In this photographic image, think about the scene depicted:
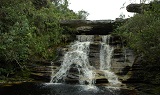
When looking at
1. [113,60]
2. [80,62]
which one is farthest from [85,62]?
[113,60]

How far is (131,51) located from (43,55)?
7014 millimetres

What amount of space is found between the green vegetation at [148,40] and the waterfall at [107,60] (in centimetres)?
196

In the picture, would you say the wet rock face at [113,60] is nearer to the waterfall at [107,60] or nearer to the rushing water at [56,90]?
the waterfall at [107,60]

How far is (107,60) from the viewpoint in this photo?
2036 cm

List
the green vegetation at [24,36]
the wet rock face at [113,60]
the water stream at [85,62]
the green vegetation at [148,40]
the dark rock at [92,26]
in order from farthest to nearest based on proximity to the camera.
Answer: the dark rock at [92,26] < the water stream at [85,62] < the wet rock face at [113,60] < the green vegetation at [24,36] < the green vegetation at [148,40]

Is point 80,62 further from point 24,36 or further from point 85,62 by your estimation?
point 24,36

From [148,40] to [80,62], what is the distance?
257 inches

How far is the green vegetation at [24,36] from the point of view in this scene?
1722cm

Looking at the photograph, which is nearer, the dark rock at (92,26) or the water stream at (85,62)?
the water stream at (85,62)

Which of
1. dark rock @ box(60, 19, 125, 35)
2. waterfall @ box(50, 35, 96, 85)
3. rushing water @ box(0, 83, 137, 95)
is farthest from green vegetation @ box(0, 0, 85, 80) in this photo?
rushing water @ box(0, 83, 137, 95)

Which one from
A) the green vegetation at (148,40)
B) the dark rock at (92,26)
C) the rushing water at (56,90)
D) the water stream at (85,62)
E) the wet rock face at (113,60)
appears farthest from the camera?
the dark rock at (92,26)

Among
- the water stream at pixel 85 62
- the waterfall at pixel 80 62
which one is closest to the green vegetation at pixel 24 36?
the waterfall at pixel 80 62

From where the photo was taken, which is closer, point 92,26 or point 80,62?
point 80,62

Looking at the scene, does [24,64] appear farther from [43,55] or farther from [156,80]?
[156,80]
